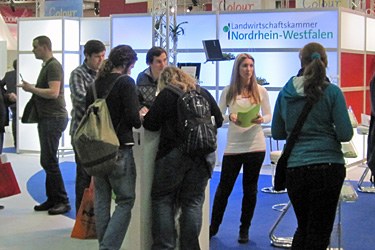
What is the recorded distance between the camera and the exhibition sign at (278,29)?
7695mm

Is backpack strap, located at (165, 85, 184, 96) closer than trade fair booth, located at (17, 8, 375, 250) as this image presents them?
Yes

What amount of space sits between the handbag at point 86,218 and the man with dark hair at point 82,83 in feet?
1.09

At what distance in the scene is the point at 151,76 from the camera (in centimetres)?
443

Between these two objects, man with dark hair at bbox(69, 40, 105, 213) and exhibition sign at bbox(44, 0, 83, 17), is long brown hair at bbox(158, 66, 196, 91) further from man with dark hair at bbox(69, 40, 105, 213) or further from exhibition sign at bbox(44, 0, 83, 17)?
exhibition sign at bbox(44, 0, 83, 17)

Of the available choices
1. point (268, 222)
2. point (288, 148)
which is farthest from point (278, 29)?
point (288, 148)

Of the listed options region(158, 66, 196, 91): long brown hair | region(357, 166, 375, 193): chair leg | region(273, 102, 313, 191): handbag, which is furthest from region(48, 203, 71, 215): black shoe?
region(357, 166, 375, 193): chair leg

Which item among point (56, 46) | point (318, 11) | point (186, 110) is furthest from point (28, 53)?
point (186, 110)

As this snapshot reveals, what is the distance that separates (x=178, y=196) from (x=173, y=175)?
0.18 meters

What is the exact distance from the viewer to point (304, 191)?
2.88 metres

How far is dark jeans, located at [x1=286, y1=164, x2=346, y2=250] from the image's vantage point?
112 inches

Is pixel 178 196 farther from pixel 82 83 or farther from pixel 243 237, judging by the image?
Answer: pixel 82 83

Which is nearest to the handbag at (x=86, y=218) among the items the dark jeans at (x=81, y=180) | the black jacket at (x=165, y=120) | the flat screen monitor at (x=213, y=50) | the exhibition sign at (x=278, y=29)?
the dark jeans at (x=81, y=180)

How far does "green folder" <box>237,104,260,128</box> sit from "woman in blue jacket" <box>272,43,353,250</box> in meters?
1.23

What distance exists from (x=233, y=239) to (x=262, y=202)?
1532 millimetres
